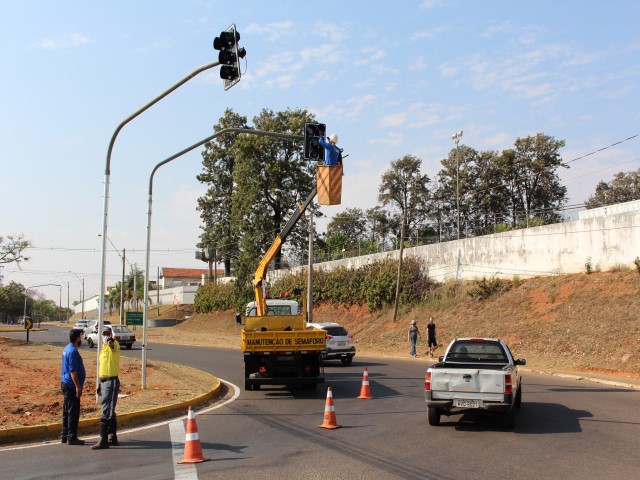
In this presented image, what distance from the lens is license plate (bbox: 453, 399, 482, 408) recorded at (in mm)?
11414

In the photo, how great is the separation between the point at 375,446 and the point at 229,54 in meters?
7.58

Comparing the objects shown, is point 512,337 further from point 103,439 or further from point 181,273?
point 181,273

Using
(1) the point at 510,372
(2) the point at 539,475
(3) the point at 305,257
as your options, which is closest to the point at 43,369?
(1) the point at 510,372

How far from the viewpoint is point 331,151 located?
56.2 feet

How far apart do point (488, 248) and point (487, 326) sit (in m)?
6.62

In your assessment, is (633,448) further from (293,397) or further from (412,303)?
(412,303)

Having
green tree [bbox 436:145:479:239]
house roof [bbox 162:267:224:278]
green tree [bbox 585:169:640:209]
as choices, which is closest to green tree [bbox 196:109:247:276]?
green tree [bbox 436:145:479:239]

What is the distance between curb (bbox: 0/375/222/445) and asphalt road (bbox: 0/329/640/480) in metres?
0.72

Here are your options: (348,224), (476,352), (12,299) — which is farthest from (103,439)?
(12,299)

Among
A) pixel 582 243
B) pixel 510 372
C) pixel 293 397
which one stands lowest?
pixel 293 397

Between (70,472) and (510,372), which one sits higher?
(510,372)

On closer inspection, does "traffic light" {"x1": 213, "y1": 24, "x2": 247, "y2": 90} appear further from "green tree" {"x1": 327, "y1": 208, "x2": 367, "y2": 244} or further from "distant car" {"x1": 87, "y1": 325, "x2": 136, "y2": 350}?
"green tree" {"x1": 327, "y1": 208, "x2": 367, "y2": 244}

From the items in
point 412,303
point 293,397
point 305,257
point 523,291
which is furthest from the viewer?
point 305,257

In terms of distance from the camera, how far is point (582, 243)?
32.2 m
